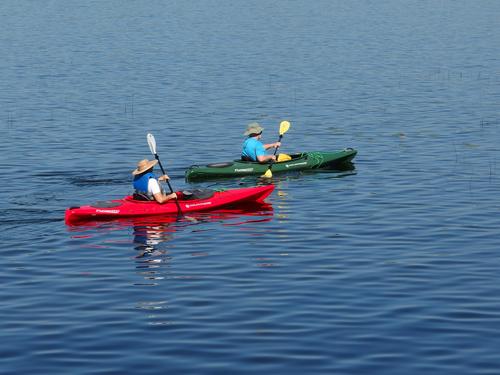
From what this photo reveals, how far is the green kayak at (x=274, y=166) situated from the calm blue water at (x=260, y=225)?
313mm

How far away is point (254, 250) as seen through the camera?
67.3 feet

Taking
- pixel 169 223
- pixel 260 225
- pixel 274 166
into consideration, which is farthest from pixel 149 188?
pixel 274 166

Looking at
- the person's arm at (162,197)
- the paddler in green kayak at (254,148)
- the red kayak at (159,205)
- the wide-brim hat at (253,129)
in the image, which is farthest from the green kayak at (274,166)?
the person's arm at (162,197)

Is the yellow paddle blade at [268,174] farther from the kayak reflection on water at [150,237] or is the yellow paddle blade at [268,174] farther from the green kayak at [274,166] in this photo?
the kayak reflection on water at [150,237]

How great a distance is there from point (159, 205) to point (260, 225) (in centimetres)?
209

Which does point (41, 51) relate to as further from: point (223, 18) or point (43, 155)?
point (43, 155)

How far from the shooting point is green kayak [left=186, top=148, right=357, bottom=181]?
2780cm

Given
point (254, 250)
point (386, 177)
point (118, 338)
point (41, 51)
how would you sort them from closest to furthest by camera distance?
point (118, 338) → point (254, 250) → point (386, 177) → point (41, 51)

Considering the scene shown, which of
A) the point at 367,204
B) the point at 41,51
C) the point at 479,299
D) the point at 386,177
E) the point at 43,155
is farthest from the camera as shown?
the point at 41,51

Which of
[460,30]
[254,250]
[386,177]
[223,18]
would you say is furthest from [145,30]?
[254,250]

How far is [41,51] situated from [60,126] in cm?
2232

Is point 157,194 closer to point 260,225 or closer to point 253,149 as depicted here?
point 260,225

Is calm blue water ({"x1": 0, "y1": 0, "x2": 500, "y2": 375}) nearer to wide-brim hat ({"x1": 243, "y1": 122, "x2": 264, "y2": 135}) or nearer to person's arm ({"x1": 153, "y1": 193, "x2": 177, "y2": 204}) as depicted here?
person's arm ({"x1": 153, "y1": 193, "x2": 177, "y2": 204})

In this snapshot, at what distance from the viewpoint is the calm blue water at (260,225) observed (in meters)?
15.1
